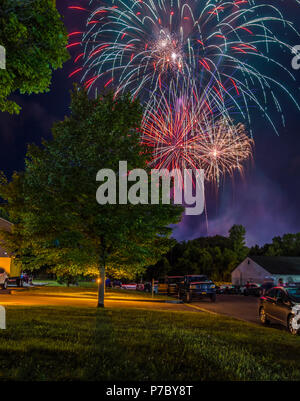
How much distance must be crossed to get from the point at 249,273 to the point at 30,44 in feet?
216

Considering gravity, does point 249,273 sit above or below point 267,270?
below

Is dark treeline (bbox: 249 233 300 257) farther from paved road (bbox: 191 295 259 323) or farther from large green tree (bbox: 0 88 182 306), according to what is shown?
large green tree (bbox: 0 88 182 306)

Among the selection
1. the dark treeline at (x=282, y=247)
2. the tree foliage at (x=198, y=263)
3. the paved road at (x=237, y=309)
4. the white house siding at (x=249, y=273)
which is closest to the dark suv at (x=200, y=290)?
the paved road at (x=237, y=309)

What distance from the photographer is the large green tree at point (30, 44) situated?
7.72 m

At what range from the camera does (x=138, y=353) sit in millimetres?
6570

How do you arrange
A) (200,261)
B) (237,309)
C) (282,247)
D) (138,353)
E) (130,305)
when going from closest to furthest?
(138,353) → (130,305) → (237,309) → (200,261) → (282,247)

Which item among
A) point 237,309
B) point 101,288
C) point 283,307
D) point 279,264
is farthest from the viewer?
point 279,264

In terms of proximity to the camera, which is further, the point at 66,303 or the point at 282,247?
the point at 282,247

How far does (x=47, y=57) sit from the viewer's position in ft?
28.3

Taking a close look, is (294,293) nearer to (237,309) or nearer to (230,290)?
(237,309)

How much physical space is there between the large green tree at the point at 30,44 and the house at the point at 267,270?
5690cm

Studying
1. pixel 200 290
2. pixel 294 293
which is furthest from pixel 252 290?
pixel 294 293

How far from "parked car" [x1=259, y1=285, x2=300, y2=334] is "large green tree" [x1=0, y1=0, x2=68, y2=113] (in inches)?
393

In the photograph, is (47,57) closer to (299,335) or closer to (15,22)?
(15,22)
